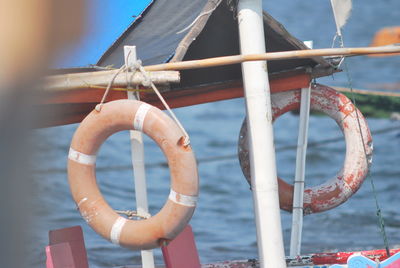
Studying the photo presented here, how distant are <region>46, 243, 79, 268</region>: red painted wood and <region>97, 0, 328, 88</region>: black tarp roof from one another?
3.28 feet

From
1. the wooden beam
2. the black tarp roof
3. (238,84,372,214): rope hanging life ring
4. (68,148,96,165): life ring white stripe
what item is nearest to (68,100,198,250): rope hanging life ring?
(68,148,96,165): life ring white stripe

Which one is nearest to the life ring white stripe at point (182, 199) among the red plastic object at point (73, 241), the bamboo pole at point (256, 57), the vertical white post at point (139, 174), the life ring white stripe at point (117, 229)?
the life ring white stripe at point (117, 229)

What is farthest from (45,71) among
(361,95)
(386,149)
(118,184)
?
(386,149)

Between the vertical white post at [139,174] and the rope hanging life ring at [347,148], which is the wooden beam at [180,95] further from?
the vertical white post at [139,174]

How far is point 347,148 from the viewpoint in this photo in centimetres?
450

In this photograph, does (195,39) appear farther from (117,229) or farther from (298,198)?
(298,198)

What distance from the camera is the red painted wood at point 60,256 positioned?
3.74 m

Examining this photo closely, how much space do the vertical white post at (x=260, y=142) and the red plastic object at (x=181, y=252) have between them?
51cm

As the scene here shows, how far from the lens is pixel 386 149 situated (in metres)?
14.6

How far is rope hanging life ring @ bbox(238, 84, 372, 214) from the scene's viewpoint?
4.45 metres

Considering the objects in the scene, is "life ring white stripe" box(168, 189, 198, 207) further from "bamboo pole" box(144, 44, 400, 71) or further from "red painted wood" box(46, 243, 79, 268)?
"red painted wood" box(46, 243, 79, 268)

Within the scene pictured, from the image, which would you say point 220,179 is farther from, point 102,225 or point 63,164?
point 102,225

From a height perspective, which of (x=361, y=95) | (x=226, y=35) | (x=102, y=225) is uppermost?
(x=361, y=95)

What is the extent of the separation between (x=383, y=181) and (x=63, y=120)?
361 inches
